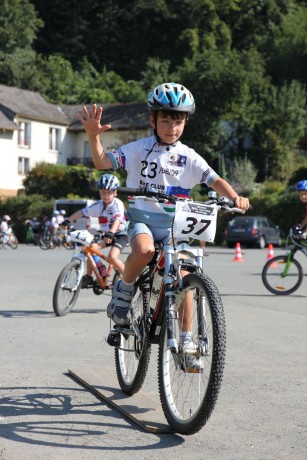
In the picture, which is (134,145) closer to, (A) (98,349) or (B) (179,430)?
(B) (179,430)

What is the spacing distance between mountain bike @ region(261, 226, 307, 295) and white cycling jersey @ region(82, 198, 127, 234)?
133 inches

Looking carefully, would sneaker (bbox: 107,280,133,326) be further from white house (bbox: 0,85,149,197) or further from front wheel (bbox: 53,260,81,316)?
white house (bbox: 0,85,149,197)

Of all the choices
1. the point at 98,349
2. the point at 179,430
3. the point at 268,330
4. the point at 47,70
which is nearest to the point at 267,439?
the point at 179,430

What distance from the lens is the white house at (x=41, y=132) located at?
68438 mm

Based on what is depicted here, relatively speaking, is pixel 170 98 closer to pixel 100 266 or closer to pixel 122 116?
pixel 100 266

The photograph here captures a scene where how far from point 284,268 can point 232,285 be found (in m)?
2.10

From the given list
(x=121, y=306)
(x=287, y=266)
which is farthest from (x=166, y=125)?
(x=287, y=266)

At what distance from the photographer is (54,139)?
73.5 metres

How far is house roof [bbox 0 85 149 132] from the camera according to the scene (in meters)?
69.1

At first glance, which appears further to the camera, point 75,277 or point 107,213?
point 107,213

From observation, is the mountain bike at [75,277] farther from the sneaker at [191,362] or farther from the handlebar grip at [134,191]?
the sneaker at [191,362]

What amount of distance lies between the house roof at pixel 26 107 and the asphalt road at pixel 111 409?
59.0 m

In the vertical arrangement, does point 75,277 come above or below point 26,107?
below

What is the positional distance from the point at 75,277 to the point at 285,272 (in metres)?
4.30
